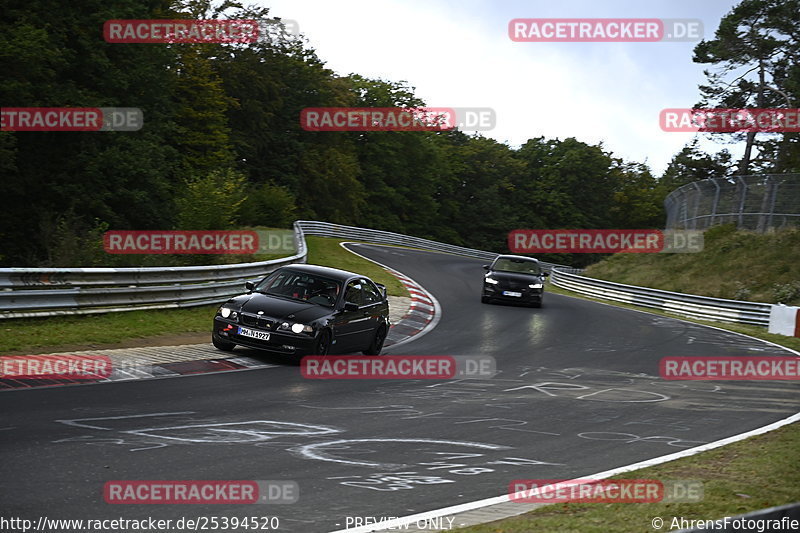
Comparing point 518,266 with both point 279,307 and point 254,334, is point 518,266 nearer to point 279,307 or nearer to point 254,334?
point 279,307

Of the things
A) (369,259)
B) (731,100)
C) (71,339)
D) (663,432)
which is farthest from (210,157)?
(663,432)

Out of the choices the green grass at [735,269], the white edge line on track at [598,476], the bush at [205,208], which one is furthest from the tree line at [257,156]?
the white edge line on track at [598,476]

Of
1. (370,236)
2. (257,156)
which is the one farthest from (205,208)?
(257,156)

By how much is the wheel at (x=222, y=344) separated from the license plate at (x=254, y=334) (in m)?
0.52

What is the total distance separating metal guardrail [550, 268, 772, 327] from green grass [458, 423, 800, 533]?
21.1m

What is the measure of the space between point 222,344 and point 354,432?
5.41 m

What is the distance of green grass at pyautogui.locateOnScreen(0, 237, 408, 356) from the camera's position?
12680 mm

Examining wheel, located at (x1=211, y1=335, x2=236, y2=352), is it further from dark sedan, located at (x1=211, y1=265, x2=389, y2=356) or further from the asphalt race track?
the asphalt race track

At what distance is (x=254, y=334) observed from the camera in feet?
42.9

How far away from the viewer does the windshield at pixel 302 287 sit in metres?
14.1

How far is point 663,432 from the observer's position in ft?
32.7

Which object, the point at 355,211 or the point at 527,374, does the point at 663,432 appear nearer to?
the point at 527,374

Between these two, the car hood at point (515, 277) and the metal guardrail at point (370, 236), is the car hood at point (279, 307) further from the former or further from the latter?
the metal guardrail at point (370, 236)

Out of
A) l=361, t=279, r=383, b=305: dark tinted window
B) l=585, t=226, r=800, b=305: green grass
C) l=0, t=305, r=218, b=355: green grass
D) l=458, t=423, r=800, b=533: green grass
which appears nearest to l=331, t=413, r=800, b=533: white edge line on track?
l=458, t=423, r=800, b=533: green grass
